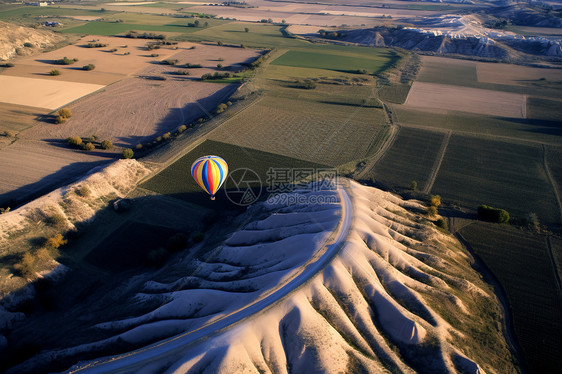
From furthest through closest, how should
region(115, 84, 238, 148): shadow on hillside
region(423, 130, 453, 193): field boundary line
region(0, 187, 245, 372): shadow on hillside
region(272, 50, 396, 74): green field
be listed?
1. region(272, 50, 396, 74): green field
2. region(115, 84, 238, 148): shadow on hillside
3. region(423, 130, 453, 193): field boundary line
4. region(0, 187, 245, 372): shadow on hillside

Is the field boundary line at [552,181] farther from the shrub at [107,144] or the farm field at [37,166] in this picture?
the shrub at [107,144]

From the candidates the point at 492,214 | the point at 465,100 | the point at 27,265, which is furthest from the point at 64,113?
the point at 465,100

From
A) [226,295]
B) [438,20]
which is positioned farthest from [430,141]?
[438,20]

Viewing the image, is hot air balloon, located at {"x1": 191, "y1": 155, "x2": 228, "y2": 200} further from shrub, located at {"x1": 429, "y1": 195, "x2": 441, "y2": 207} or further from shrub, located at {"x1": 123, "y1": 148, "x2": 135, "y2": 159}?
shrub, located at {"x1": 429, "y1": 195, "x2": 441, "y2": 207}

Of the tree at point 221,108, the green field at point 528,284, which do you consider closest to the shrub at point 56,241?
the tree at point 221,108

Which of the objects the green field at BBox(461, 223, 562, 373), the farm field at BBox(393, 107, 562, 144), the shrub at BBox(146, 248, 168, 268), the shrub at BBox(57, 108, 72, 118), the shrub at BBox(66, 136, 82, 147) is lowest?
the green field at BBox(461, 223, 562, 373)

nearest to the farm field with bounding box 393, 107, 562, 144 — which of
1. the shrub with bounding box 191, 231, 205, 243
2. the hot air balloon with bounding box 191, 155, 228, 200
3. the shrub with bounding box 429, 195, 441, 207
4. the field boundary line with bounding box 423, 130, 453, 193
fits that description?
the field boundary line with bounding box 423, 130, 453, 193

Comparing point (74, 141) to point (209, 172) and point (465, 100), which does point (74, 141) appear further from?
point (465, 100)
